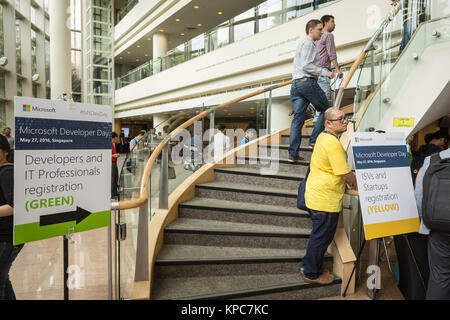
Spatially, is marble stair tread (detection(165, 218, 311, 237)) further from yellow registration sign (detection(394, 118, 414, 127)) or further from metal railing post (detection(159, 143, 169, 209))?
yellow registration sign (detection(394, 118, 414, 127))

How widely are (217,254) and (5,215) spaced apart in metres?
1.72

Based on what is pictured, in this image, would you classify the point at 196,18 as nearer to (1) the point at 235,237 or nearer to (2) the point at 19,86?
(2) the point at 19,86

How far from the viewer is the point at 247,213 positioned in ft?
11.1

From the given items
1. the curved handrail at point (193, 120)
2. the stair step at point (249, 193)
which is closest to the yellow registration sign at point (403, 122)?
the curved handrail at point (193, 120)

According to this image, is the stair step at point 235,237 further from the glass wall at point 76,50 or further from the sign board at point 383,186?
the glass wall at point 76,50

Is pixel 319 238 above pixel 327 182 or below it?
below

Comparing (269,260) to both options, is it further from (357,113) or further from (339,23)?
(339,23)

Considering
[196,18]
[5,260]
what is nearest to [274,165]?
[5,260]

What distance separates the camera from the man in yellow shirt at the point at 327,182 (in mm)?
2420

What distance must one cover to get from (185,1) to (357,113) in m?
11.8

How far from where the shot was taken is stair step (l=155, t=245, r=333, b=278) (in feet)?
9.02

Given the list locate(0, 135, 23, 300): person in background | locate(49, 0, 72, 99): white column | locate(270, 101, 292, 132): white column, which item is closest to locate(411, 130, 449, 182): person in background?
locate(270, 101, 292, 132): white column

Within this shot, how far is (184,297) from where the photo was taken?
8.02 ft
